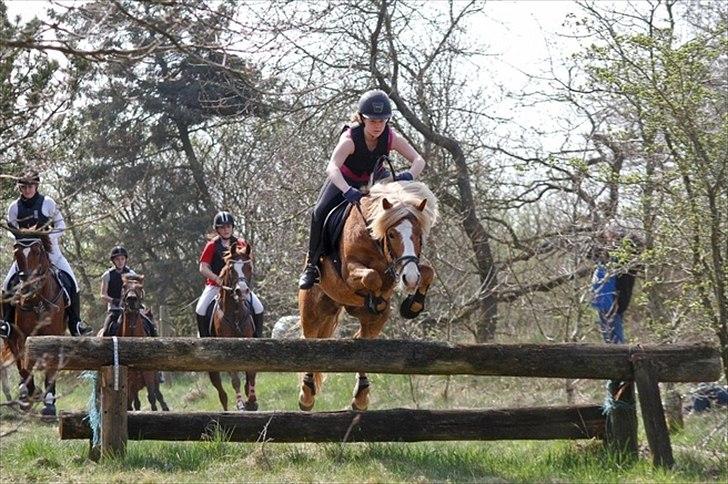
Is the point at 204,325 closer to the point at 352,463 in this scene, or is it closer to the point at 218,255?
the point at 218,255

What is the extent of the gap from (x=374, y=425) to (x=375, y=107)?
278 cm

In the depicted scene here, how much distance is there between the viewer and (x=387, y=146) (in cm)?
995

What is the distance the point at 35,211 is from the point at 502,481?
766 cm

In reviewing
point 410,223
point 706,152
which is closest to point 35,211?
point 410,223

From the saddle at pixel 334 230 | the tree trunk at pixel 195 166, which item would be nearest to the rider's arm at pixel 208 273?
the saddle at pixel 334 230

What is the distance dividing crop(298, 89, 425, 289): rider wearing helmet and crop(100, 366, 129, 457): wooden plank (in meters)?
2.16

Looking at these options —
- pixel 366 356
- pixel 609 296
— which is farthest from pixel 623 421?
pixel 609 296

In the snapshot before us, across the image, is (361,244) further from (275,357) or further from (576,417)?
(576,417)

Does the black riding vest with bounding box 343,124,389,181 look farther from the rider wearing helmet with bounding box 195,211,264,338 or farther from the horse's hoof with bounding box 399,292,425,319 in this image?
the rider wearing helmet with bounding box 195,211,264,338

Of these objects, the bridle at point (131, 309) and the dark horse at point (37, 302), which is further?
the bridle at point (131, 309)

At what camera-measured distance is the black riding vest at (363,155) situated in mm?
9836

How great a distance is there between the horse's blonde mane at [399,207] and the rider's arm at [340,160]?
0.36m

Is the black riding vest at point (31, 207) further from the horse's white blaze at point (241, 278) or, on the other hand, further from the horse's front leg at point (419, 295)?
the horse's front leg at point (419, 295)

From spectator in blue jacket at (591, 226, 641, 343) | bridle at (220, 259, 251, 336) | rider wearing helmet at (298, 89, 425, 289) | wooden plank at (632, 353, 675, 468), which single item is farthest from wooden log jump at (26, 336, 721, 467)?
bridle at (220, 259, 251, 336)
